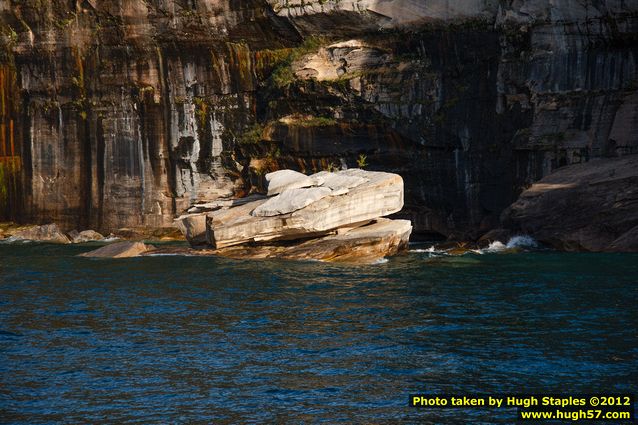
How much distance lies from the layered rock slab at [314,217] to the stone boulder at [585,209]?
553 cm

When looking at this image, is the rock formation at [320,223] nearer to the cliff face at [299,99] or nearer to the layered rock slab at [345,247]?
the layered rock slab at [345,247]

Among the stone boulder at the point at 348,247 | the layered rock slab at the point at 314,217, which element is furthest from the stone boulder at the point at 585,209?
the layered rock slab at the point at 314,217

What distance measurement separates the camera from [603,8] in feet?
137

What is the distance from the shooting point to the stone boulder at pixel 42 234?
1938 inches

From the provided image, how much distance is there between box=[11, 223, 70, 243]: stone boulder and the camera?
4922 cm

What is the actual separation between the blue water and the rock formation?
9.92ft

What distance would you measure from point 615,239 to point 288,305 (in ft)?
51.8

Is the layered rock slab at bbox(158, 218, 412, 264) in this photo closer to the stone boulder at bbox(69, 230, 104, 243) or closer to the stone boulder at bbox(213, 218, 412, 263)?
the stone boulder at bbox(213, 218, 412, 263)

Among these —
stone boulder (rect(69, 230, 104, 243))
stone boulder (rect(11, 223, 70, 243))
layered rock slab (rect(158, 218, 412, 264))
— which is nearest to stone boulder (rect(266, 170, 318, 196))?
layered rock slab (rect(158, 218, 412, 264))

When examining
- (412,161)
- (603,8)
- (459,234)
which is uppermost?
(603,8)

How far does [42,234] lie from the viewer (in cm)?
4975

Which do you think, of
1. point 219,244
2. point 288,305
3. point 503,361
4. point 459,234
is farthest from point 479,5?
point 503,361

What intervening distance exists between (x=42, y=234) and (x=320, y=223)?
67.7ft

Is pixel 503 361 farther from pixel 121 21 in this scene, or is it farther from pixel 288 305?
pixel 121 21
